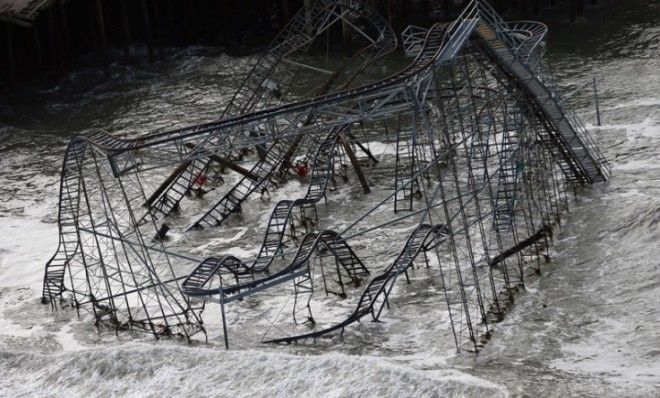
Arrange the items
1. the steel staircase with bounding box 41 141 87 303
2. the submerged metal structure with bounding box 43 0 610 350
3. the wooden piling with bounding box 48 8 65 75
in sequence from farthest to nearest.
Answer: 1. the wooden piling with bounding box 48 8 65 75
2. the steel staircase with bounding box 41 141 87 303
3. the submerged metal structure with bounding box 43 0 610 350

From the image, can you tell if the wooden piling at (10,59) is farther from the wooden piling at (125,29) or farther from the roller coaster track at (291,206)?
the roller coaster track at (291,206)

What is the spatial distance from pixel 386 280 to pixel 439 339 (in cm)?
234

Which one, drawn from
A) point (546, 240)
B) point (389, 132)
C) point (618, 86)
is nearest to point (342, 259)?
point (546, 240)

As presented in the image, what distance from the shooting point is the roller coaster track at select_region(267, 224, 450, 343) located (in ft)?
87.5

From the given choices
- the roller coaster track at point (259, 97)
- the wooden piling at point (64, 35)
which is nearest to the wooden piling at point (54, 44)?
the wooden piling at point (64, 35)

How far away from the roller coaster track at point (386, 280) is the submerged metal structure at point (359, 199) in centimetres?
6

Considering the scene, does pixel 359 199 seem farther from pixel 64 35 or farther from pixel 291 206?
pixel 64 35

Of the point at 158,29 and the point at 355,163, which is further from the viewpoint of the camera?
the point at 158,29

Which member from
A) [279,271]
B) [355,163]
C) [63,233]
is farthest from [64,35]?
[279,271]

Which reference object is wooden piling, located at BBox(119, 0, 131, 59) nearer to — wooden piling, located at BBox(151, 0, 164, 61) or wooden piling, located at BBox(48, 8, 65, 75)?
wooden piling, located at BBox(151, 0, 164, 61)

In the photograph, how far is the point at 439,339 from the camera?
25625 millimetres

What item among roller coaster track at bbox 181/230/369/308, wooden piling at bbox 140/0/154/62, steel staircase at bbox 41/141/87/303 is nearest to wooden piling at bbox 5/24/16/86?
wooden piling at bbox 140/0/154/62

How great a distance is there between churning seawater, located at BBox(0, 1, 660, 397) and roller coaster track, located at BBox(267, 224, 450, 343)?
1.37ft

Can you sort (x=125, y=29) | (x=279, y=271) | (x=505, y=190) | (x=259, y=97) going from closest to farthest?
1. (x=279, y=271)
2. (x=505, y=190)
3. (x=259, y=97)
4. (x=125, y=29)
